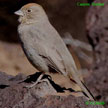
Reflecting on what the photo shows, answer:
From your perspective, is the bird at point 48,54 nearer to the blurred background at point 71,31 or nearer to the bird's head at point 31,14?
the bird's head at point 31,14

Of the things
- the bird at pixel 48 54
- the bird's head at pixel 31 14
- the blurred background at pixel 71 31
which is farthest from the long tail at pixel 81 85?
the blurred background at pixel 71 31

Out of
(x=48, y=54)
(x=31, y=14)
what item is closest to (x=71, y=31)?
(x=31, y=14)

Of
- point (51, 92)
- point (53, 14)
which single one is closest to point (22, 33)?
point (51, 92)

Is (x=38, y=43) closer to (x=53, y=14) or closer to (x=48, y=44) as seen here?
(x=48, y=44)

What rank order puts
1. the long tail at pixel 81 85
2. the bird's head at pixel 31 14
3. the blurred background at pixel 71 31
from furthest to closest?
1. the blurred background at pixel 71 31
2. the bird's head at pixel 31 14
3. the long tail at pixel 81 85

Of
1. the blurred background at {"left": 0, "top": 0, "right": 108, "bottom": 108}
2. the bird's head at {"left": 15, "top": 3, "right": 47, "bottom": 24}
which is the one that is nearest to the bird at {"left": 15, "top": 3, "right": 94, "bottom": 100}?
the bird's head at {"left": 15, "top": 3, "right": 47, "bottom": 24}

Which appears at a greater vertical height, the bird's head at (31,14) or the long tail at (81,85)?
the bird's head at (31,14)

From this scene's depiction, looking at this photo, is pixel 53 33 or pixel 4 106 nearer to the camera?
pixel 4 106

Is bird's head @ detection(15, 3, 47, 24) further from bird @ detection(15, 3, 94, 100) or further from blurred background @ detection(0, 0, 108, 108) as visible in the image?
blurred background @ detection(0, 0, 108, 108)
